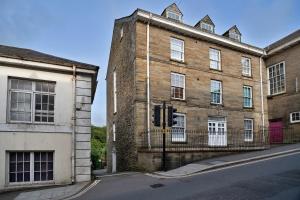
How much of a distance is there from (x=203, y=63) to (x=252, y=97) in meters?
5.72

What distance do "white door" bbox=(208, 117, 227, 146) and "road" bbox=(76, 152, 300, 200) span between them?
8.17 metres

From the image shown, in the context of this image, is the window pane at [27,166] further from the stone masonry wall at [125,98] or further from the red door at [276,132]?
the red door at [276,132]

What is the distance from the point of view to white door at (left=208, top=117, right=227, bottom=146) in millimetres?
22078

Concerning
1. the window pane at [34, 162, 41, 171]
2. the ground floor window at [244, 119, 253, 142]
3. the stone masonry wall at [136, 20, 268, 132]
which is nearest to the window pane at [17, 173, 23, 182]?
the window pane at [34, 162, 41, 171]

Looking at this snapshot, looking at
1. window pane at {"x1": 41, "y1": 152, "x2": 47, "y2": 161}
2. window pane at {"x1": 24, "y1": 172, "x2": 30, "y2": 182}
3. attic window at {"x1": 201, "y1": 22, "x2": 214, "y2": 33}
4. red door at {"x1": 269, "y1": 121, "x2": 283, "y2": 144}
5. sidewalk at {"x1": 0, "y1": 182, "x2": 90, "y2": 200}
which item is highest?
attic window at {"x1": 201, "y1": 22, "x2": 214, "y2": 33}

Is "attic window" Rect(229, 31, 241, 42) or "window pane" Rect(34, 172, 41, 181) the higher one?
"attic window" Rect(229, 31, 241, 42)

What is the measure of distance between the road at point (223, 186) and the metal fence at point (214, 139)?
16.4 ft

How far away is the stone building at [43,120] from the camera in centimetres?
1237

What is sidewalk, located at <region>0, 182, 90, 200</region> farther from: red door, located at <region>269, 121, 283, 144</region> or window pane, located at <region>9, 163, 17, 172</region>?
red door, located at <region>269, 121, 283, 144</region>

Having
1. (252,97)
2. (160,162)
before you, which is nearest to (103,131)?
(252,97)

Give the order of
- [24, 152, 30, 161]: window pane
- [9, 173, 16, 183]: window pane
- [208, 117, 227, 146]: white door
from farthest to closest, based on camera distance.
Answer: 1. [208, 117, 227, 146]: white door
2. [24, 152, 30, 161]: window pane
3. [9, 173, 16, 183]: window pane

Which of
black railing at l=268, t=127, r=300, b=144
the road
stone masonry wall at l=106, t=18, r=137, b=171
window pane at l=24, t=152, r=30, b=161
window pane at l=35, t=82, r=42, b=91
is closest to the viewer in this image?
the road

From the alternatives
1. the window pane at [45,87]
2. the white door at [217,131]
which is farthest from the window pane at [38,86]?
the white door at [217,131]

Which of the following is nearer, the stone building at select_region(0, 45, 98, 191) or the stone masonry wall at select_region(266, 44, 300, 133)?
the stone building at select_region(0, 45, 98, 191)
